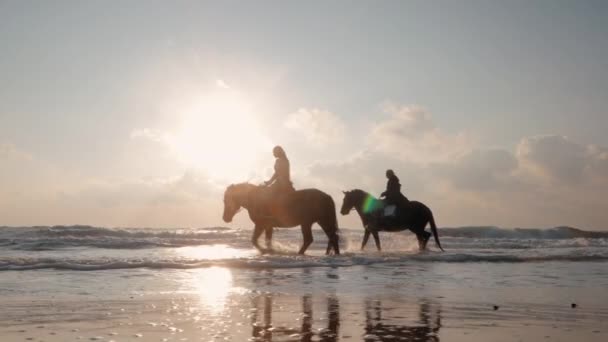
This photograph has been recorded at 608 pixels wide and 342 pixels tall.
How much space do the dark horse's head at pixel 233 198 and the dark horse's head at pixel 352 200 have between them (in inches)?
156

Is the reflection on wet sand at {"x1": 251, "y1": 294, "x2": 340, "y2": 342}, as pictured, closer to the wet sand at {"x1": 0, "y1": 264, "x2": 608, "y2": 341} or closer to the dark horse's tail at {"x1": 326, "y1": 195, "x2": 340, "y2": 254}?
the wet sand at {"x1": 0, "y1": 264, "x2": 608, "y2": 341}

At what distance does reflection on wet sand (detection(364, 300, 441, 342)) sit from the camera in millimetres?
5227

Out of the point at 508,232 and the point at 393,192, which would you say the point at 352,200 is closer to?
the point at 393,192

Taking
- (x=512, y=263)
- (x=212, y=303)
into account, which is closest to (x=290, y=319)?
(x=212, y=303)

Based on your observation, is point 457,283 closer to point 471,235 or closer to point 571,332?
point 571,332

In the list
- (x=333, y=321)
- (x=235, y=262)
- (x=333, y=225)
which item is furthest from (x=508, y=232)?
(x=333, y=321)

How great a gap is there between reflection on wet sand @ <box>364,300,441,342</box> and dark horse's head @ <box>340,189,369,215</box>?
13083 mm

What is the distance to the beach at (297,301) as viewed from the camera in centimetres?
550

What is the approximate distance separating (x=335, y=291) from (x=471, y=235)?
43.7 metres

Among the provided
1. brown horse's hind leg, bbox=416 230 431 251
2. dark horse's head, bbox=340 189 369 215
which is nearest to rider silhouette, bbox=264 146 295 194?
dark horse's head, bbox=340 189 369 215

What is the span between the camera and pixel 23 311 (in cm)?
677

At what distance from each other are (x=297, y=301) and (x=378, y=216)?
40.6ft

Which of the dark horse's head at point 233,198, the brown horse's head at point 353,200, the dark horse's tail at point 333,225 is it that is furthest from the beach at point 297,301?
the brown horse's head at point 353,200

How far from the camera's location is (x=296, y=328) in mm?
5633
